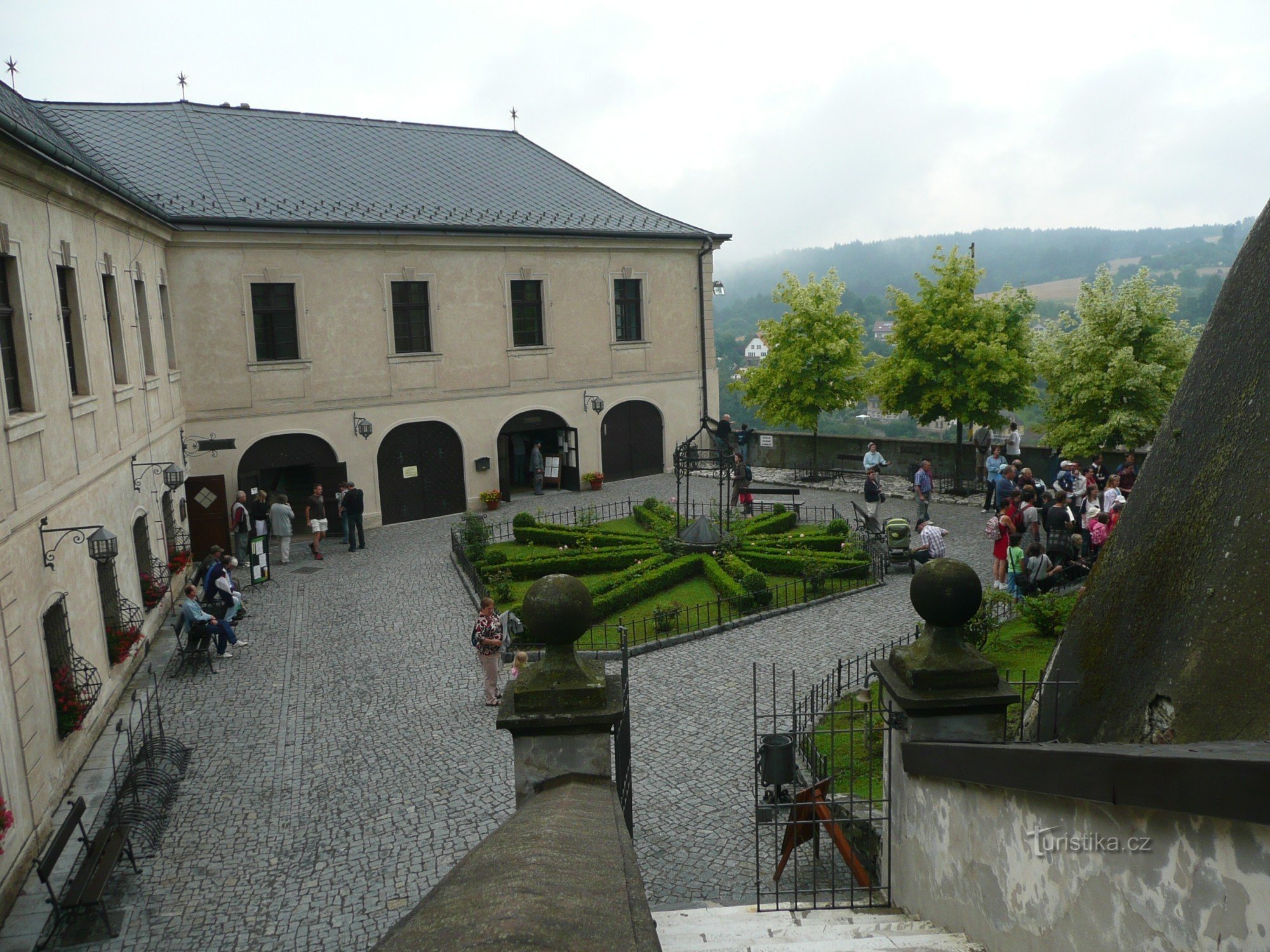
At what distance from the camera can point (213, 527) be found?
21234mm

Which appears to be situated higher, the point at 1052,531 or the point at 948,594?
the point at 948,594

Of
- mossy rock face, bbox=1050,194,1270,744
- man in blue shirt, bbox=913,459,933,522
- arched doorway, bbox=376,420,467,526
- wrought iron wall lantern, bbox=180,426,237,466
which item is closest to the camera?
mossy rock face, bbox=1050,194,1270,744

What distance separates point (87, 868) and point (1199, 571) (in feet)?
28.4

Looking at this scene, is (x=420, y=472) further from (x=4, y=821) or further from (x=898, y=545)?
(x=4, y=821)

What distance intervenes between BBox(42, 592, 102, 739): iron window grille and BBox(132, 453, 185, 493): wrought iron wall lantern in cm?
498

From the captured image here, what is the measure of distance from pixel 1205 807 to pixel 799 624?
12.9 metres

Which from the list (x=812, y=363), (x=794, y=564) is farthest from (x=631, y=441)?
(x=794, y=564)

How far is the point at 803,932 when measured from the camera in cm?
557

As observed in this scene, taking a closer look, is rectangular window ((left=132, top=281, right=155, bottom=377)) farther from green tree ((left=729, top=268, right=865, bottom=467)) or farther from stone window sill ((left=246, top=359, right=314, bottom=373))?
green tree ((left=729, top=268, right=865, bottom=467))

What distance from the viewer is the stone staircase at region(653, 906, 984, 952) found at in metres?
4.76

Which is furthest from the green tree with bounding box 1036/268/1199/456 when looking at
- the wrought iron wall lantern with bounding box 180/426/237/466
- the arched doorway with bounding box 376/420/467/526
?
the wrought iron wall lantern with bounding box 180/426/237/466

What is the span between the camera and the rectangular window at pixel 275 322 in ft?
76.0

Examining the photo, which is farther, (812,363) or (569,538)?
(812,363)

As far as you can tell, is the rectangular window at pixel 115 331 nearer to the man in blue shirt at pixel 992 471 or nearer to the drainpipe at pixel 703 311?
the drainpipe at pixel 703 311
